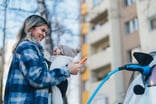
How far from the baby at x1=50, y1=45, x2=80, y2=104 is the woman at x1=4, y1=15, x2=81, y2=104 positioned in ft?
0.17

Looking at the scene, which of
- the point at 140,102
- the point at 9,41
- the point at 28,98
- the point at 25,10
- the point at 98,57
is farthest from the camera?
the point at 98,57

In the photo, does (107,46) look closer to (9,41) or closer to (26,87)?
(9,41)

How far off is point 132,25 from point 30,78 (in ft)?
47.2

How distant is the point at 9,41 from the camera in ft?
9.54

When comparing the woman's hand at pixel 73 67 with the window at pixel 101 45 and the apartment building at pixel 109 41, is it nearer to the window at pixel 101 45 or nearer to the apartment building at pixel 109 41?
the apartment building at pixel 109 41

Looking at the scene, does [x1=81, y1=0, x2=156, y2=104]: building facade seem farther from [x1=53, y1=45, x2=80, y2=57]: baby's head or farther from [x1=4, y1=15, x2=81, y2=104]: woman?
[x1=4, y1=15, x2=81, y2=104]: woman

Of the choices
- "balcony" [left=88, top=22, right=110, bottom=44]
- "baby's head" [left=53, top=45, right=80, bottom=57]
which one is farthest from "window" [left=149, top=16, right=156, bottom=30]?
"baby's head" [left=53, top=45, right=80, bottom=57]

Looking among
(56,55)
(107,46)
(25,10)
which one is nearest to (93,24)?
(107,46)

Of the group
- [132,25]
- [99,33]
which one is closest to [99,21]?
[99,33]

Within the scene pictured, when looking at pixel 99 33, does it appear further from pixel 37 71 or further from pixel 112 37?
pixel 37 71

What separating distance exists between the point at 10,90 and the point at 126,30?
48.8 feet

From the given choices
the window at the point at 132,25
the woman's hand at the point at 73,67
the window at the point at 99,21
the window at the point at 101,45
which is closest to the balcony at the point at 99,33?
the window at the point at 101,45

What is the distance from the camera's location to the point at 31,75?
1.49m

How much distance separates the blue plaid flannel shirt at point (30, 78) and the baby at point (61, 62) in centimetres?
6
